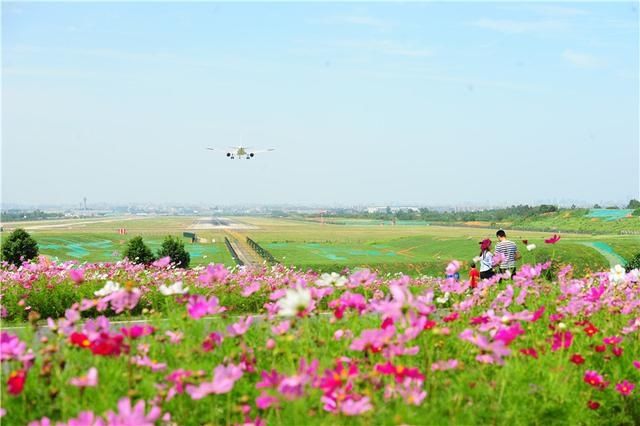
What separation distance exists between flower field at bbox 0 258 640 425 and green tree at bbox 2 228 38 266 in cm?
3812

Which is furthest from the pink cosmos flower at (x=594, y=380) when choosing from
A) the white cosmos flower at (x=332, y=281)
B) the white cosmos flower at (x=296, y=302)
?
the white cosmos flower at (x=296, y=302)

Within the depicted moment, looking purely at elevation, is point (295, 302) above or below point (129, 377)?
above

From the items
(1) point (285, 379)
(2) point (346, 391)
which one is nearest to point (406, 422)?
(2) point (346, 391)

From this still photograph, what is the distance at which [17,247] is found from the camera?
3906cm

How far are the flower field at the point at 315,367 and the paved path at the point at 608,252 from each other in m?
40.4

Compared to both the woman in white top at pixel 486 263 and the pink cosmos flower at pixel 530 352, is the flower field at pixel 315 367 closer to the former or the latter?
the pink cosmos flower at pixel 530 352

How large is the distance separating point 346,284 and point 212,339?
→ 972 millimetres

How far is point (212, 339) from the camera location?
362cm

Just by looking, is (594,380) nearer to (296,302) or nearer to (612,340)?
(612,340)

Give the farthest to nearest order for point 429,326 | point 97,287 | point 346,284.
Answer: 1. point 97,287
2. point 346,284
3. point 429,326

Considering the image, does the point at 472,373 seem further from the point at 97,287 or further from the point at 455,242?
the point at 455,242

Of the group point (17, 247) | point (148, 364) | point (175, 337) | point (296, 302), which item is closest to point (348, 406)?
point (296, 302)

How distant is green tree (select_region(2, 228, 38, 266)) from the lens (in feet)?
127

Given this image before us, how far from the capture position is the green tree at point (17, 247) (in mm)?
38594
